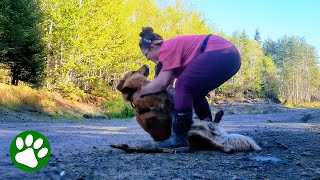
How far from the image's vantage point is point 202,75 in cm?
404

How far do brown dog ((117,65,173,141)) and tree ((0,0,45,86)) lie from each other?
16.4 metres

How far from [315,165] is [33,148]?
2034 mm

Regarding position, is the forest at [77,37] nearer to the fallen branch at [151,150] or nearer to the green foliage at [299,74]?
the fallen branch at [151,150]

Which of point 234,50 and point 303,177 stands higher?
point 234,50

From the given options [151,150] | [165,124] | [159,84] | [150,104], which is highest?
[159,84]

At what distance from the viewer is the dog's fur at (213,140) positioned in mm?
3869

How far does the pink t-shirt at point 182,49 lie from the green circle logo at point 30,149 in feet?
5.72

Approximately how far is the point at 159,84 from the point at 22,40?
670 inches

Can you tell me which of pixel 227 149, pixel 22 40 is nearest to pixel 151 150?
pixel 227 149

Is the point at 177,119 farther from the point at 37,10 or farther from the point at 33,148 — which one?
the point at 37,10

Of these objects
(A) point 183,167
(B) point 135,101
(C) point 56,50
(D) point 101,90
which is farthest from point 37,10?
(A) point 183,167

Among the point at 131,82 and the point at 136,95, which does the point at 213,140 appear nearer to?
the point at 136,95

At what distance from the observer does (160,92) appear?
13.8ft

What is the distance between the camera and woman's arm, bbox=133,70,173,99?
13.3ft
